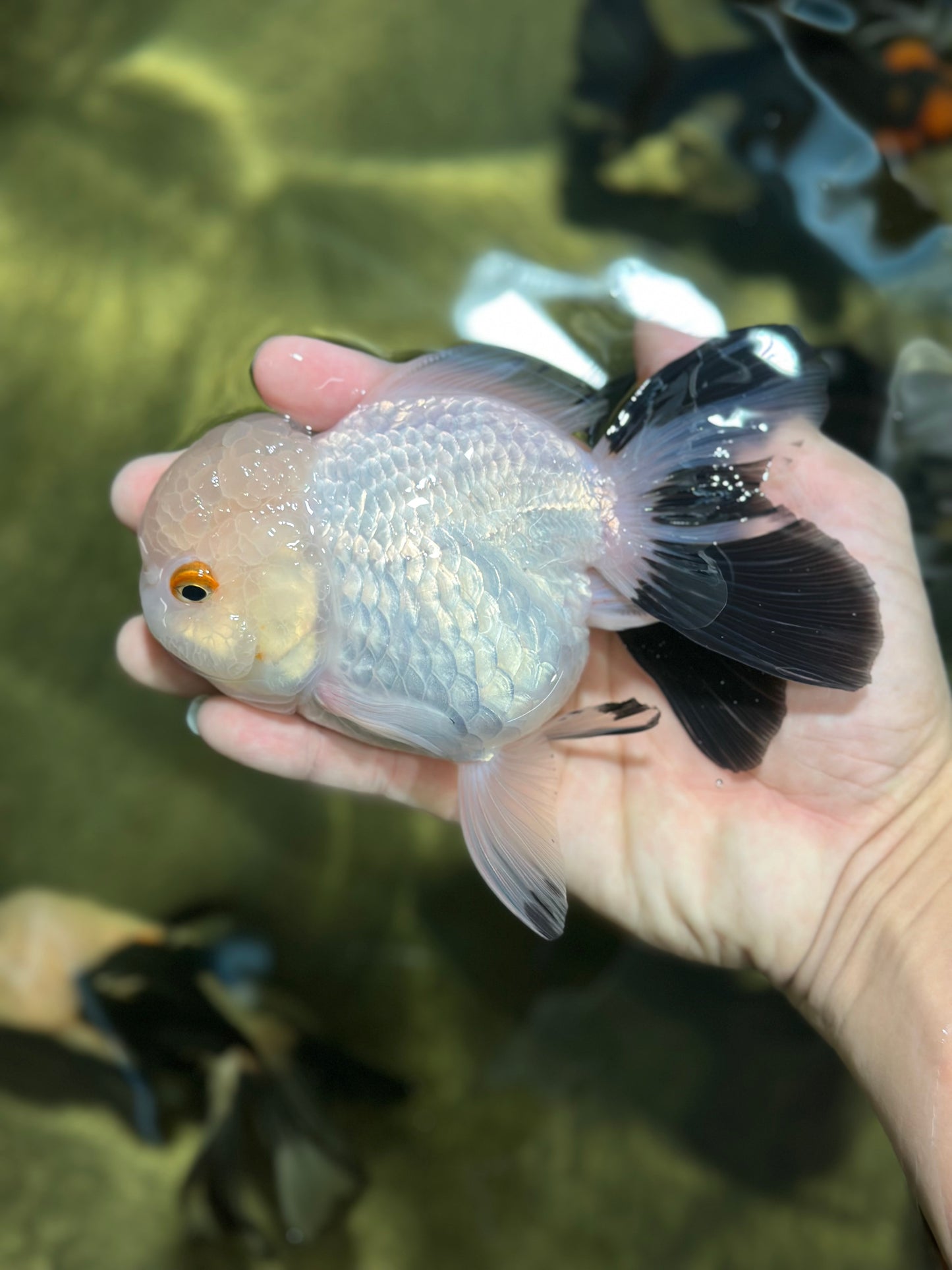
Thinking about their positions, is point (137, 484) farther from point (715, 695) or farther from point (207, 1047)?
point (207, 1047)

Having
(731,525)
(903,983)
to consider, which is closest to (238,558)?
(731,525)

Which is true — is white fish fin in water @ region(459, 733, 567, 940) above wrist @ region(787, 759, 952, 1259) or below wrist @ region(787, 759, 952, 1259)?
above

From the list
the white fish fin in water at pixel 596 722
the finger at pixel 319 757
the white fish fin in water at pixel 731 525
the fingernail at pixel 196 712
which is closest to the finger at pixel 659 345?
the white fish fin in water at pixel 731 525

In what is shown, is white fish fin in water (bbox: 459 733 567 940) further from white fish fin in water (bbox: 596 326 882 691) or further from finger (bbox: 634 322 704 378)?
finger (bbox: 634 322 704 378)

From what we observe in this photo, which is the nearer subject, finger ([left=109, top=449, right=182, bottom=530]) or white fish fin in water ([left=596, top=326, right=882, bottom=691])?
white fish fin in water ([left=596, top=326, right=882, bottom=691])

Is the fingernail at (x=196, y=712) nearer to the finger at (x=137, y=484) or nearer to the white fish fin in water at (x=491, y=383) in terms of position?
the finger at (x=137, y=484)

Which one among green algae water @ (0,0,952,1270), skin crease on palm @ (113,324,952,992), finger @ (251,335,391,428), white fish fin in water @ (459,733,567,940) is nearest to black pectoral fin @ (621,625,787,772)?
skin crease on palm @ (113,324,952,992)
